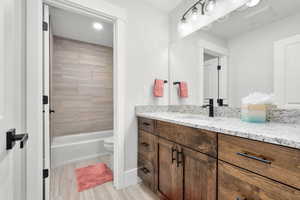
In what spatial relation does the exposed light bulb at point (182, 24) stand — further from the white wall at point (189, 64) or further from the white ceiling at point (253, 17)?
the white ceiling at point (253, 17)

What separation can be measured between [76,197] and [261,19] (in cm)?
246

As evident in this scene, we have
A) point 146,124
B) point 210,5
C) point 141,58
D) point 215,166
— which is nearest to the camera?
point 215,166

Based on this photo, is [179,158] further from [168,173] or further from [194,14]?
[194,14]

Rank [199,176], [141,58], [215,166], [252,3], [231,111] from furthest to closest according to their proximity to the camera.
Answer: [141,58] → [231,111] → [252,3] → [199,176] → [215,166]

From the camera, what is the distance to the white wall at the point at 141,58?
1.66m

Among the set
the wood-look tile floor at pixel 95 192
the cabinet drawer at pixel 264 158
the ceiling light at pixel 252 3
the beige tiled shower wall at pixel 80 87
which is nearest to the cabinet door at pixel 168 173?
the wood-look tile floor at pixel 95 192

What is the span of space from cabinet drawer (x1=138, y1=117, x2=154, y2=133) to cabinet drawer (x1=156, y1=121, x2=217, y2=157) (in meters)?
0.16

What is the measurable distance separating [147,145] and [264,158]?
1.08 meters

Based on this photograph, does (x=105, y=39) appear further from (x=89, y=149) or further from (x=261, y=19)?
(x=261, y=19)

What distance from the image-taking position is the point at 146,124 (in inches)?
59.7

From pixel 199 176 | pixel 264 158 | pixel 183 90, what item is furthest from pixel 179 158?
pixel 183 90

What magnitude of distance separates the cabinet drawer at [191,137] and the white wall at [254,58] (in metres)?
0.65

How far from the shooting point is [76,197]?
141cm

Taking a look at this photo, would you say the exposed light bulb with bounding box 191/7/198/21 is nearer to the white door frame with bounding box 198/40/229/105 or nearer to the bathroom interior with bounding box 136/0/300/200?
the bathroom interior with bounding box 136/0/300/200
